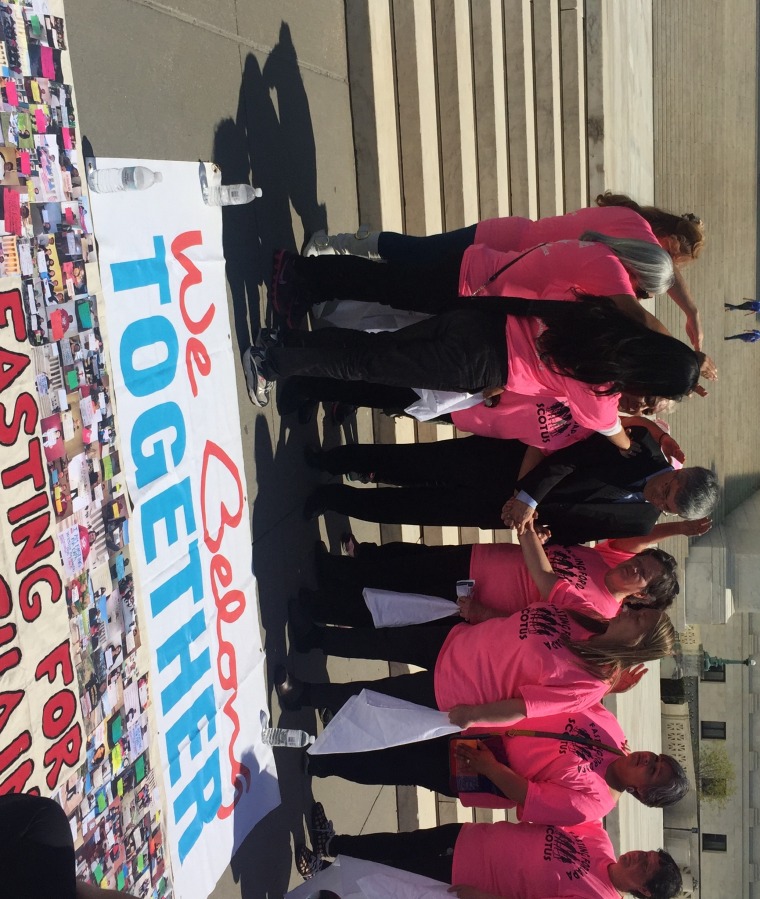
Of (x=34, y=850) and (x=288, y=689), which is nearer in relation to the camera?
(x=34, y=850)

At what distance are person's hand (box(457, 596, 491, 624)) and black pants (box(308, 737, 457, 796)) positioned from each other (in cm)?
57

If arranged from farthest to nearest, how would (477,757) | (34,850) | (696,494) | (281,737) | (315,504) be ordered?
1. (315,504)
2. (281,737)
3. (477,757)
4. (696,494)
5. (34,850)

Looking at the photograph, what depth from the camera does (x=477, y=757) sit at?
3279 mm

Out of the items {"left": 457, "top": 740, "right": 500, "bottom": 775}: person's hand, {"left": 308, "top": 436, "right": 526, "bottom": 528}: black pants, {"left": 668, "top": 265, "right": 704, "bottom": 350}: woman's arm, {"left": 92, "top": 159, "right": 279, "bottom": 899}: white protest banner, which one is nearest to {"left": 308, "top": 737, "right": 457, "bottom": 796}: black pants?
{"left": 457, "top": 740, "right": 500, "bottom": 775}: person's hand

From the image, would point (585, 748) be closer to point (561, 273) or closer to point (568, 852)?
point (568, 852)

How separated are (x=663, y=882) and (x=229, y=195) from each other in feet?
10.1

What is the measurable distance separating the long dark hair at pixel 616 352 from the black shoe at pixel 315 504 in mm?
1708

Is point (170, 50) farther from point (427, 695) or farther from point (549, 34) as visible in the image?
point (549, 34)

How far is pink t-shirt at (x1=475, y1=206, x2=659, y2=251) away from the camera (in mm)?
3102

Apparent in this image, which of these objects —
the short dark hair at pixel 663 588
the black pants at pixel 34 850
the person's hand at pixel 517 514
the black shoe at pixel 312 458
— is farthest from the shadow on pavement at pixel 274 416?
the black pants at pixel 34 850

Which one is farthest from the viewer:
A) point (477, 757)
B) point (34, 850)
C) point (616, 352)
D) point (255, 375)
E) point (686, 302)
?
point (686, 302)

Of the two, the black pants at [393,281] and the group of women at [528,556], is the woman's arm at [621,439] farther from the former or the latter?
the black pants at [393,281]

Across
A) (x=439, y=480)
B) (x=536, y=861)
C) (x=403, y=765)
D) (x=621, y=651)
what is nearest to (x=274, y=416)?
(x=439, y=480)

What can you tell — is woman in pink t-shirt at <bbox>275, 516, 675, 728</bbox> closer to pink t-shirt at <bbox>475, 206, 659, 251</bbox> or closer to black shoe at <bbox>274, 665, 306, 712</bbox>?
black shoe at <bbox>274, 665, 306, 712</bbox>
